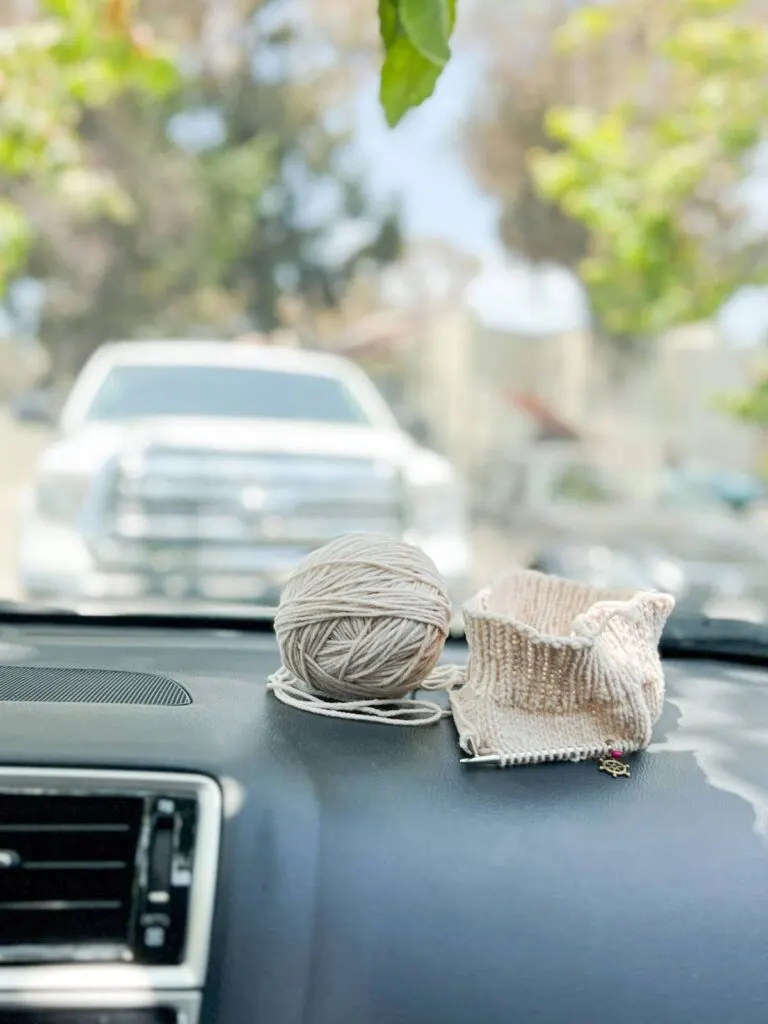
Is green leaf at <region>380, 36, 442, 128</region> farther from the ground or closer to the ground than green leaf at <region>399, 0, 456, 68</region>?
closer to the ground

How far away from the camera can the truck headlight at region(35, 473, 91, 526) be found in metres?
5.41

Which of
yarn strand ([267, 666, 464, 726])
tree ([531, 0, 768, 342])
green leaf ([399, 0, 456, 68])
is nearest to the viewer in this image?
green leaf ([399, 0, 456, 68])

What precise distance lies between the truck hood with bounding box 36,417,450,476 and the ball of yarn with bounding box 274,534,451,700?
360cm

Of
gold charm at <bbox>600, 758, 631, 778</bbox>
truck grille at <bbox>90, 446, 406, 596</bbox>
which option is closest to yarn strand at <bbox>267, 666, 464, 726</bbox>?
gold charm at <bbox>600, 758, 631, 778</bbox>

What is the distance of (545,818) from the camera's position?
6.40 feet

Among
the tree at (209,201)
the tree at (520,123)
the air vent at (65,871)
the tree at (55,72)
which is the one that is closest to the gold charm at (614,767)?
the air vent at (65,871)

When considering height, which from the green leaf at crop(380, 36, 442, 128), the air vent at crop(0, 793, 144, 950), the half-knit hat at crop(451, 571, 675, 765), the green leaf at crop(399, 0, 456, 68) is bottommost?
the air vent at crop(0, 793, 144, 950)

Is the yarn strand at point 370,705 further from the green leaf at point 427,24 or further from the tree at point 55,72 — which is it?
the tree at point 55,72

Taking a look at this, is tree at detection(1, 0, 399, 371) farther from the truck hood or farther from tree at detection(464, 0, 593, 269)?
the truck hood

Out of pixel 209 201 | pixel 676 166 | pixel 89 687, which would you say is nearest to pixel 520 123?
pixel 209 201

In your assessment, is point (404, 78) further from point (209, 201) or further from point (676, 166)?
point (209, 201)

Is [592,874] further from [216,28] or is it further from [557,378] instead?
[216,28]

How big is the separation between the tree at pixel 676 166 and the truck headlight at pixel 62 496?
6.47 m

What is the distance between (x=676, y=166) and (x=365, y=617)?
894 cm
